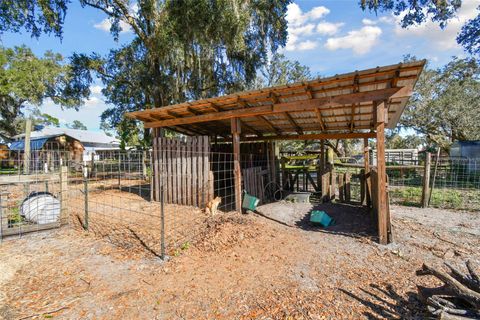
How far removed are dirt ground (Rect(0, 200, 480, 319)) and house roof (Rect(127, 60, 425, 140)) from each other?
2.53 m

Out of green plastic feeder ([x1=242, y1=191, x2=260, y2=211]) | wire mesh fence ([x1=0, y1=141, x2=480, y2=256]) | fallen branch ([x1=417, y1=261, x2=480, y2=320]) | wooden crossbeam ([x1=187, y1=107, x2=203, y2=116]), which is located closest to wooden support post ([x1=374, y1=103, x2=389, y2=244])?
fallen branch ([x1=417, y1=261, x2=480, y2=320])

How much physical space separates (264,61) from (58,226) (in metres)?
12.0

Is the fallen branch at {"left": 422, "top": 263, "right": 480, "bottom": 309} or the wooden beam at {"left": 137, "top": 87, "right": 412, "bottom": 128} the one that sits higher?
the wooden beam at {"left": 137, "top": 87, "right": 412, "bottom": 128}

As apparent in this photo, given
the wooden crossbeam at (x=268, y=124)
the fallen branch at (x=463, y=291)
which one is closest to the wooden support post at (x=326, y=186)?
the wooden crossbeam at (x=268, y=124)

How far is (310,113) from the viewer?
6613mm

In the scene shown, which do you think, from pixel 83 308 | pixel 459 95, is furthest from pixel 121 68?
pixel 459 95

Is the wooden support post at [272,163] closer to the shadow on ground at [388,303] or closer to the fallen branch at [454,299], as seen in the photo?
the shadow on ground at [388,303]

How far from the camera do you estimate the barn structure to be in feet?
14.1

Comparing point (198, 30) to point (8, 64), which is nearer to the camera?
point (198, 30)

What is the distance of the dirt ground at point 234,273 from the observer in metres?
2.57

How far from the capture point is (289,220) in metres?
5.95

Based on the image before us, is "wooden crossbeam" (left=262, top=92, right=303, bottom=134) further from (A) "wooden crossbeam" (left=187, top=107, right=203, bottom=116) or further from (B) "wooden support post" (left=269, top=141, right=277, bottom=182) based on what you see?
(A) "wooden crossbeam" (left=187, top=107, right=203, bottom=116)

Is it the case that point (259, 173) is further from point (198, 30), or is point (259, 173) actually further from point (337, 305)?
point (198, 30)

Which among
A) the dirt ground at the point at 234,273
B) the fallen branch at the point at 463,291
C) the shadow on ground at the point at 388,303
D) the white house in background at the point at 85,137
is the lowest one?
the shadow on ground at the point at 388,303
